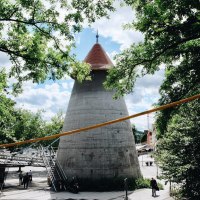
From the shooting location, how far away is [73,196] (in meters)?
20.2

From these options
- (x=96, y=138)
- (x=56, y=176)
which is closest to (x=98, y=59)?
(x=96, y=138)

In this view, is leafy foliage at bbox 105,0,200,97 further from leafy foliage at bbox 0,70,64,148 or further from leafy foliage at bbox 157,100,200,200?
leafy foliage at bbox 0,70,64,148

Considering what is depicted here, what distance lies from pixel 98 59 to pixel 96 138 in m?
7.83

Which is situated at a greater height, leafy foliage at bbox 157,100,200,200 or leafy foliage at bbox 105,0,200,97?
leafy foliage at bbox 105,0,200,97

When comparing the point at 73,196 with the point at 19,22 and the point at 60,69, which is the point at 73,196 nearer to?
the point at 60,69

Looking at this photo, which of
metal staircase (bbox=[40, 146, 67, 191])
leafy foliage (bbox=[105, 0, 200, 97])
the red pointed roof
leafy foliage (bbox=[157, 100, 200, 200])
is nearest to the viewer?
leafy foliage (bbox=[105, 0, 200, 97])

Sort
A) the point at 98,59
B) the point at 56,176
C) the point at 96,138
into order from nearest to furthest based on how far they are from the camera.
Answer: the point at 96,138 < the point at 56,176 < the point at 98,59

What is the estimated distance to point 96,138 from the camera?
23.4 meters

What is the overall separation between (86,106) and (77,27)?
492 inches

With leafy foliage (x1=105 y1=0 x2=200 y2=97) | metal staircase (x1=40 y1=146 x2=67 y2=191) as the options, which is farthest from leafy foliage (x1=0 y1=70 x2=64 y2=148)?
leafy foliage (x1=105 y1=0 x2=200 y2=97)

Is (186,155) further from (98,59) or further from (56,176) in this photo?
(98,59)

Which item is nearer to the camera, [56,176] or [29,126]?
[56,176]

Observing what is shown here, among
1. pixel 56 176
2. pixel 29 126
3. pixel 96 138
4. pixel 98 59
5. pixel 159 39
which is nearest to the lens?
pixel 159 39

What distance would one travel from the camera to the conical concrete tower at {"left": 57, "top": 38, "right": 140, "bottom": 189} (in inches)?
900
